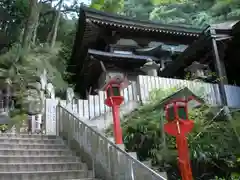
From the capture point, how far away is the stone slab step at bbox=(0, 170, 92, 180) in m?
5.79

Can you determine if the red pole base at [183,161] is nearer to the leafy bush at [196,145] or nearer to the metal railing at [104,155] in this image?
the metal railing at [104,155]

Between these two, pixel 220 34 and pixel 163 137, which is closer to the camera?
pixel 163 137

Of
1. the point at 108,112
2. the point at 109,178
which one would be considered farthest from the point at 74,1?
the point at 109,178

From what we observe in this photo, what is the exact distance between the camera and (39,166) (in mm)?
6375

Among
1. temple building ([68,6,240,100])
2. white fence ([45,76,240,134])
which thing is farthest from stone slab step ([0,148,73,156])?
temple building ([68,6,240,100])

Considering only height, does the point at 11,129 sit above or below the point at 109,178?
above

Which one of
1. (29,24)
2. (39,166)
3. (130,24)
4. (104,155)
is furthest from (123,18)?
(39,166)

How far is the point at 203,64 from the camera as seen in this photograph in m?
13.1

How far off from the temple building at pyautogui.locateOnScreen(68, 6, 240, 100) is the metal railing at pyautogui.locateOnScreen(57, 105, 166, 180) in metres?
5.22

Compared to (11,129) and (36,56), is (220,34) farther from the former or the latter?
(36,56)

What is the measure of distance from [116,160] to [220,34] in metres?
7.96

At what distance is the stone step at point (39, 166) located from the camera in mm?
6223

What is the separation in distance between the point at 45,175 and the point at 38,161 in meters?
0.93

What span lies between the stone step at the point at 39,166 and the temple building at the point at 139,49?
6.34 meters
